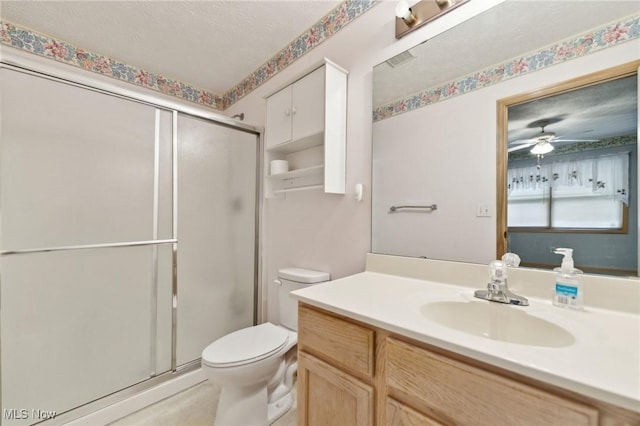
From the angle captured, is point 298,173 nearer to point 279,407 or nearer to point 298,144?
point 298,144

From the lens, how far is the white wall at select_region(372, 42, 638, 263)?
3.40ft

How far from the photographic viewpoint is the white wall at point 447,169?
3.40 feet

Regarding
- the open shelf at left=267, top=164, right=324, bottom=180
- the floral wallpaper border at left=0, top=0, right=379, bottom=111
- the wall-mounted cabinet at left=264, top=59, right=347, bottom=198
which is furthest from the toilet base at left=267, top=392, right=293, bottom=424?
the floral wallpaper border at left=0, top=0, right=379, bottom=111

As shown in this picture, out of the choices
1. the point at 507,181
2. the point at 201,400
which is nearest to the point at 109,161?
the point at 201,400

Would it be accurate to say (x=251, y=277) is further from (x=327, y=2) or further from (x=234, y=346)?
(x=327, y=2)

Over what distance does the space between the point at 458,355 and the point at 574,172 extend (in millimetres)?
767

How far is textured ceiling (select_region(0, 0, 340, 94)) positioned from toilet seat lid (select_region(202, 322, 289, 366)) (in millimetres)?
1954

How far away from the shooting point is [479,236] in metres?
1.07

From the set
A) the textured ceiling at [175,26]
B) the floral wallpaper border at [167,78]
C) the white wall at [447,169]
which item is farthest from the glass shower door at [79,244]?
the white wall at [447,169]

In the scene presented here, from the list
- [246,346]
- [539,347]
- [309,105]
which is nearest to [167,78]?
[309,105]

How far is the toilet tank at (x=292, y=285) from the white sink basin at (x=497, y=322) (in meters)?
0.78

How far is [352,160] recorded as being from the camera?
1.52 metres

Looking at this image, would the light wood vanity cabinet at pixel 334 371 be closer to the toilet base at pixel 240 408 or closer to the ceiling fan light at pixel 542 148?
the toilet base at pixel 240 408

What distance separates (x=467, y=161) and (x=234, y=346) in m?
1.46
